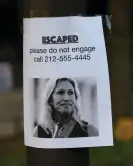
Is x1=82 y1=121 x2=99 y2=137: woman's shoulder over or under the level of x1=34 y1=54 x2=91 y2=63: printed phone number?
under

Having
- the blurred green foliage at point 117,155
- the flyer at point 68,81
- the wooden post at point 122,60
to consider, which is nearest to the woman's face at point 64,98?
the flyer at point 68,81

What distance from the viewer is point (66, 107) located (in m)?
1.82

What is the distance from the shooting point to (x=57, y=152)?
6.06 ft

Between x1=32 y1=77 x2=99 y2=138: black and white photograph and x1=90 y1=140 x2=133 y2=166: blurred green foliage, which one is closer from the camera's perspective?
x1=32 y1=77 x2=99 y2=138: black and white photograph

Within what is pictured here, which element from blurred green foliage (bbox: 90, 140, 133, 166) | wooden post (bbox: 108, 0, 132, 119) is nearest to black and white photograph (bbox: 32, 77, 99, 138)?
blurred green foliage (bbox: 90, 140, 133, 166)

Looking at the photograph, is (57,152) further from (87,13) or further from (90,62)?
(87,13)

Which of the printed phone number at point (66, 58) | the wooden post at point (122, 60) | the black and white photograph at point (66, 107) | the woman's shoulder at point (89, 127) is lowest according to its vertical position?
the woman's shoulder at point (89, 127)

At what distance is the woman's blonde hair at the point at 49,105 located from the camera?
5.92ft

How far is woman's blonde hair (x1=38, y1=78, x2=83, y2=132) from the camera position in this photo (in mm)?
1804

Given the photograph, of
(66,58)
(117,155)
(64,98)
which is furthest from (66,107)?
(117,155)

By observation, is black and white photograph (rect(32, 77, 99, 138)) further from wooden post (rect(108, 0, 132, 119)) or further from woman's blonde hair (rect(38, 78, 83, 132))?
wooden post (rect(108, 0, 132, 119))

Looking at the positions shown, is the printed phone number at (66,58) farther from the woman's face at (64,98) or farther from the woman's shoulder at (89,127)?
the woman's shoulder at (89,127)

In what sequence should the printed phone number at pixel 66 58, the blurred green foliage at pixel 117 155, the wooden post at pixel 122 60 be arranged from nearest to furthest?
the printed phone number at pixel 66 58
the blurred green foliage at pixel 117 155
the wooden post at pixel 122 60

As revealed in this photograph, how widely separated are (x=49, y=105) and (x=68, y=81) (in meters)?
0.11
